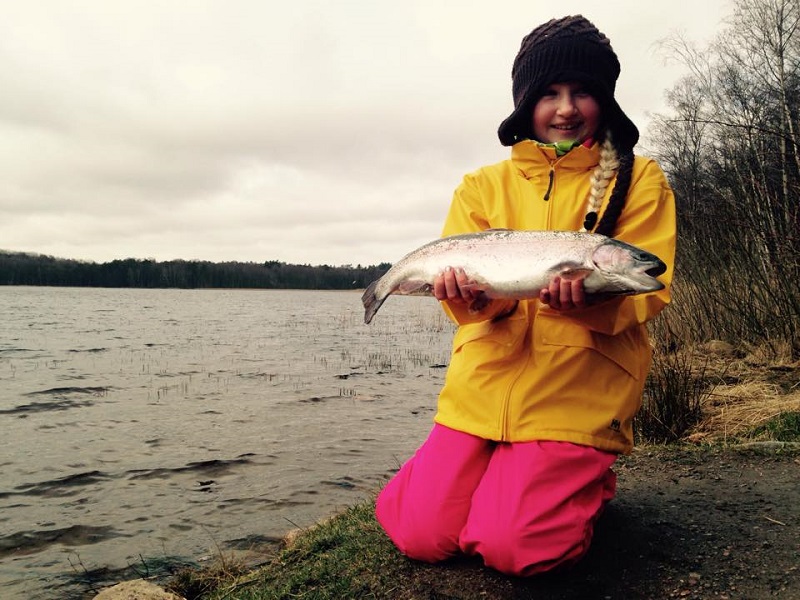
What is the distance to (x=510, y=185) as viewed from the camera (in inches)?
132

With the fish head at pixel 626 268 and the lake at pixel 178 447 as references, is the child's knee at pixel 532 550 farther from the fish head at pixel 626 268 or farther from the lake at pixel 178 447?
the lake at pixel 178 447

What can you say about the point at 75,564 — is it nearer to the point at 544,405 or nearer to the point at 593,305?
the point at 544,405

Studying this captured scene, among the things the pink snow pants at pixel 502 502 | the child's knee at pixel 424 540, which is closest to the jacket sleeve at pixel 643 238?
the pink snow pants at pixel 502 502

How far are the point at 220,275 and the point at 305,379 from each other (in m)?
104

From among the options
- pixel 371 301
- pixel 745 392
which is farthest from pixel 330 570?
pixel 745 392

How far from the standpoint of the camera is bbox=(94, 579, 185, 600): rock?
357cm

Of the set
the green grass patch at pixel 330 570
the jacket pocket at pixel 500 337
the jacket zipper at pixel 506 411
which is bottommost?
the green grass patch at pixel 330 570

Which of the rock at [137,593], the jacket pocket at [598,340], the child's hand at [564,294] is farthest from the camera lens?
the rock at [137,593]

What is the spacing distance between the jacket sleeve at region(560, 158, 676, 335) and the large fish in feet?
0.49

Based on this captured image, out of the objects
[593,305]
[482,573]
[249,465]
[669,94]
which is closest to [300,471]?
[249,465]

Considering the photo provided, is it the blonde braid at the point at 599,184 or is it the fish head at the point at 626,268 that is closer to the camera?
the fish head at the point at 626,268

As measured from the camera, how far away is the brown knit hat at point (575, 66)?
3.14 metres

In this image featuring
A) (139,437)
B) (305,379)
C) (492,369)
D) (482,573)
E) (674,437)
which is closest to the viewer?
(482,573)

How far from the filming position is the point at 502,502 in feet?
8.84
